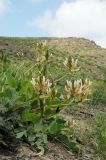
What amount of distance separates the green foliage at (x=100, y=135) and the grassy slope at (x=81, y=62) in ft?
0.32

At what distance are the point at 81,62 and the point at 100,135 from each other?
487 inches

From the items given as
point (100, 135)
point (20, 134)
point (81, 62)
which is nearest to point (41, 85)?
point (20, 134)

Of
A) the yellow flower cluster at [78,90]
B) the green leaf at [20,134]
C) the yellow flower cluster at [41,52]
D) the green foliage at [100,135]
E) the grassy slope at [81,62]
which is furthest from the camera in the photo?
the grassy slope at [81,62]

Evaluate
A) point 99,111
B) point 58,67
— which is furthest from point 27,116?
point 58,67

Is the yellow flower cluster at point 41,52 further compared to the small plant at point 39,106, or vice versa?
the yellow flower cluster at point 41,52

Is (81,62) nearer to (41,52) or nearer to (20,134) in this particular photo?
(41,52)

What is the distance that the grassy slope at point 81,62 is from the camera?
828 cm

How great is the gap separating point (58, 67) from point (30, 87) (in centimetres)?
873

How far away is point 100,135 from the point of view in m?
7.12

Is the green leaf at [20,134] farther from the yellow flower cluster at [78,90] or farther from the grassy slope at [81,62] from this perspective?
the grassy slope at [81,62]

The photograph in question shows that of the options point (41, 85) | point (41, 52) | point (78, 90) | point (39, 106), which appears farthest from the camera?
point (41, 52)

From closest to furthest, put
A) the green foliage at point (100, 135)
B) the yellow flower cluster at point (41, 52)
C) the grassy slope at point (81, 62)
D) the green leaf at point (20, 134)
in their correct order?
1. the green leaf at point (20, 134)
2. the green foliage at point (100, 135)
3. the yellow flower cluster at point (41, 52)
4. the grassy slope at point (81, 62)

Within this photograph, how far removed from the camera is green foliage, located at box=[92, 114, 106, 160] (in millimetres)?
6637

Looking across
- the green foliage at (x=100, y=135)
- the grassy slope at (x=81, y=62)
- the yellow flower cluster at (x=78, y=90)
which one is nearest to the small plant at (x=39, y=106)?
the yellow flower cluster at (x=78, y=90)
